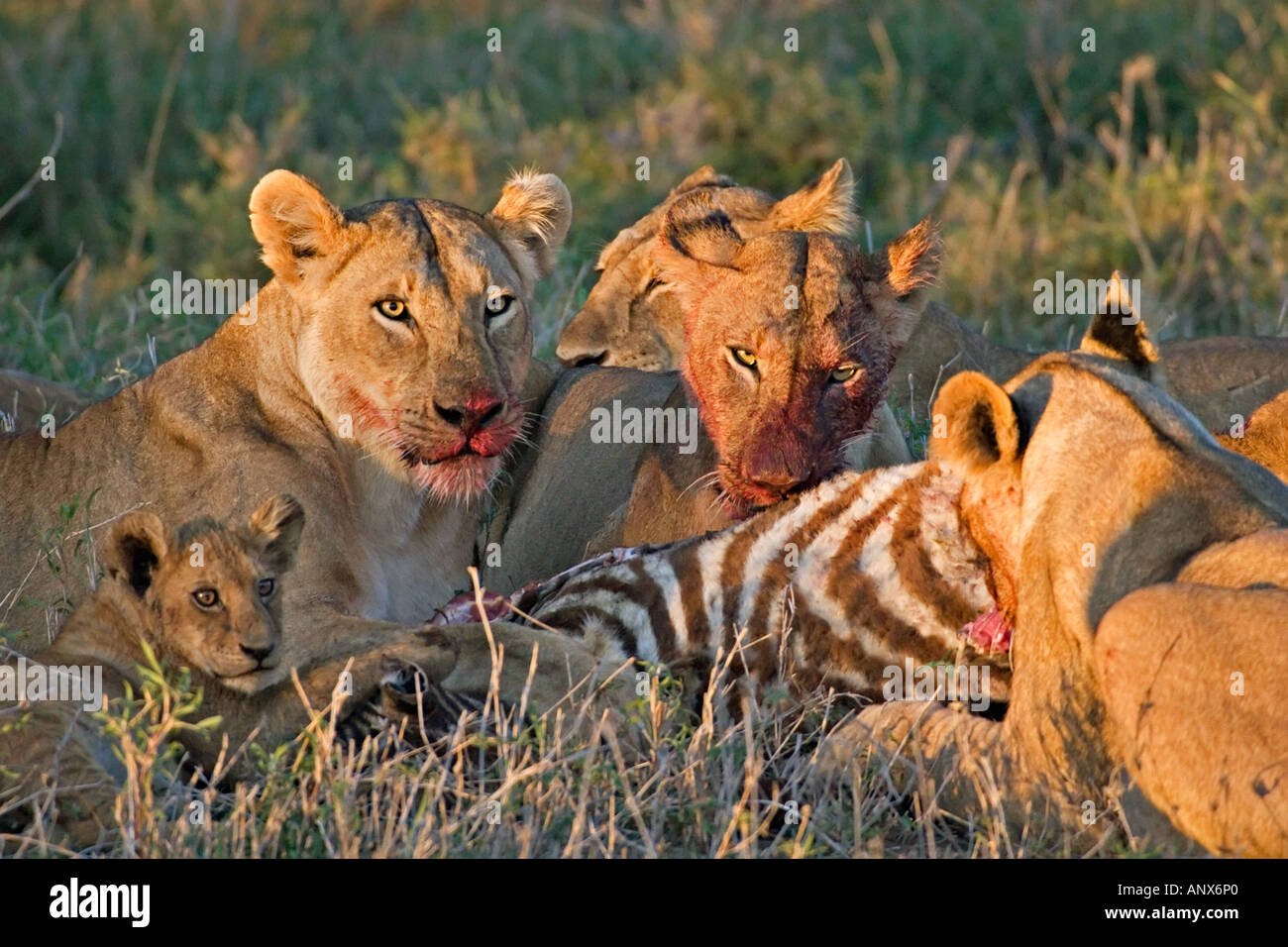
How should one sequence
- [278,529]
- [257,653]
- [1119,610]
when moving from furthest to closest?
[278,529]
[257,653]
[1119,610]

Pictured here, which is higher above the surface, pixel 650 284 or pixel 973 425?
pixel 650 284

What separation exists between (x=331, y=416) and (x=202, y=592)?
109cm

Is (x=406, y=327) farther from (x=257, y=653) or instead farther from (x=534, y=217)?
(x=257, y=653)

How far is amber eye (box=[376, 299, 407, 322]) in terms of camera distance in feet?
15.7

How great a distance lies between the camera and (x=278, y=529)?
4.06m

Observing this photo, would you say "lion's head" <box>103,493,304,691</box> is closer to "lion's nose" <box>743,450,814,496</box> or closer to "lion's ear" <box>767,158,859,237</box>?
"lion's nose" <box>743,450,814,496</box>

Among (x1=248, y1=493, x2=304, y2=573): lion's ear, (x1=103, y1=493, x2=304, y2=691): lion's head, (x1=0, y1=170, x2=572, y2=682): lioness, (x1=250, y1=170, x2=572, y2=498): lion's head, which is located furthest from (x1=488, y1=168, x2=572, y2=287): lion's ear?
(x1=103, y1=493, x2=304, y2=691): lion's head

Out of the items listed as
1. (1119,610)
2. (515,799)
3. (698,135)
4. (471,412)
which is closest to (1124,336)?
(1119,610)

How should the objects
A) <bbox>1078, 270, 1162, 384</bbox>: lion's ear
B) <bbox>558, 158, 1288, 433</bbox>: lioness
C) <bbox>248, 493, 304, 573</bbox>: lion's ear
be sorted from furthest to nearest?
<bbox>558, 158, 1288, 433</bbox>: lioness, <bbox>1078, 270, 1162, 384</bbox>: lion's ear, <bbox>248, 493, 304, 573</bbox>: lion's ear

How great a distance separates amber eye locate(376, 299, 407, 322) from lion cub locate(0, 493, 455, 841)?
819 mm

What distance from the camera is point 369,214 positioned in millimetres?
4918

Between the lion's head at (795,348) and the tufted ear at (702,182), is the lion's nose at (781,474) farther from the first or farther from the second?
the tufted ear at (702,182)
